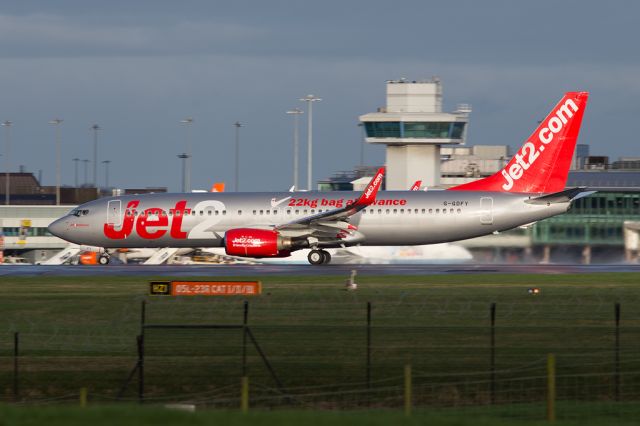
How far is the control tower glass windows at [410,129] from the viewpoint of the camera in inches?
3442

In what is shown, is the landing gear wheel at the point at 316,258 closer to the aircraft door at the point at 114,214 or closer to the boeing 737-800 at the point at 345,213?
the boeing 737-800 at the point at 345,213

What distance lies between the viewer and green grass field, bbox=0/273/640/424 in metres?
20.6

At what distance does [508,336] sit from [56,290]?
1956cm

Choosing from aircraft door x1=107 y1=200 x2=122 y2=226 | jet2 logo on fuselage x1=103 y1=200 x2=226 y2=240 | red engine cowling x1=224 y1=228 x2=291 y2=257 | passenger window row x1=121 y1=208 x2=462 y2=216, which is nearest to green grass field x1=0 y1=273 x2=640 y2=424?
red engine cowling x1=224 y1=228 x2=291 y2=257

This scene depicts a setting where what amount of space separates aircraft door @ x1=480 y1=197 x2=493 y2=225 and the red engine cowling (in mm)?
8930

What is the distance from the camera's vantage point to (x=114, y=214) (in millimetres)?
53312

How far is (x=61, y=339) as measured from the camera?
88.7 feet

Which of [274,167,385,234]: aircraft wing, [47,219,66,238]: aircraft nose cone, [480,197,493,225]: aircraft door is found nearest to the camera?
[274,167,385,234]: aircraft wing

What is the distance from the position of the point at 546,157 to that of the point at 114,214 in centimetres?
2062

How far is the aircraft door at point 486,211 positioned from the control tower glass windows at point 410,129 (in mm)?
36593

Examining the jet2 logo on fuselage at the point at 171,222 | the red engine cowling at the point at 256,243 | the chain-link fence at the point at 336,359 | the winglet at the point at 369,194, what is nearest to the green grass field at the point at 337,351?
the chain-link fence at the point at 336,359

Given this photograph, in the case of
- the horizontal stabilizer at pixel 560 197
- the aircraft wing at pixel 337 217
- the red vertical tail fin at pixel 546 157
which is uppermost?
the red vertical tail fin at pixel 546 157

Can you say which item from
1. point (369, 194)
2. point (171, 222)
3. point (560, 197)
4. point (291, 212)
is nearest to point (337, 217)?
point (369, 194)

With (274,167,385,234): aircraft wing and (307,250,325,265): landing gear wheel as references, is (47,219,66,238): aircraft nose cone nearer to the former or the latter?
(274,167,385,234): aircraft wing
